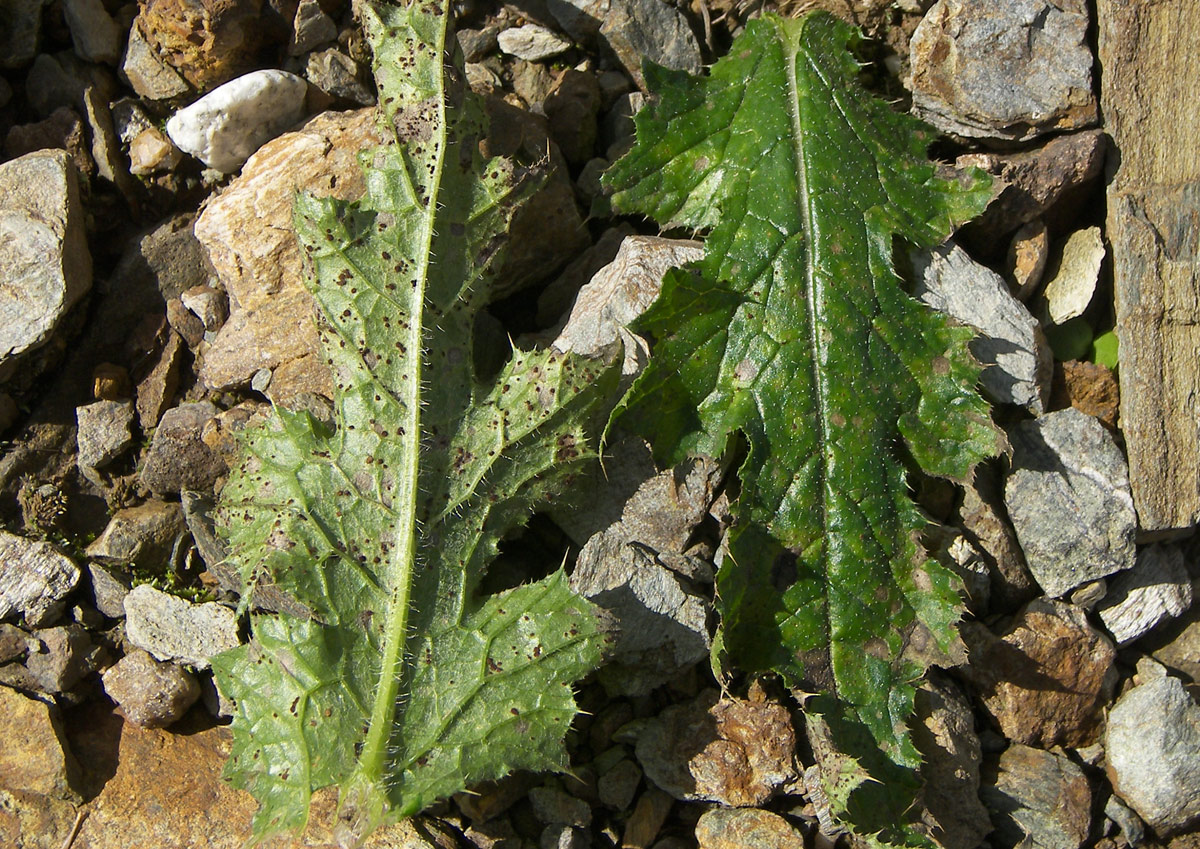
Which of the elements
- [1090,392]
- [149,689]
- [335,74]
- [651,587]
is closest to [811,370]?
[651,587]

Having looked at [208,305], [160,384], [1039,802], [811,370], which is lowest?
[1039,802]

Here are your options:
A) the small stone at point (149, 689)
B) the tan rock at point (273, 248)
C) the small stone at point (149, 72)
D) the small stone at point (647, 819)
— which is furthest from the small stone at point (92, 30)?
the small stone at point (647, 819)

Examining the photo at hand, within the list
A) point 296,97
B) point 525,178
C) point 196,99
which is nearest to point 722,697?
point 525,178

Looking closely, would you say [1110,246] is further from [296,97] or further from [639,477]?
[296,97]

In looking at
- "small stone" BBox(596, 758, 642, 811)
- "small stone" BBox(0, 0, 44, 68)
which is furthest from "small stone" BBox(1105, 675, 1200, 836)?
"small stone" BBox(0, 0, 44, 68)

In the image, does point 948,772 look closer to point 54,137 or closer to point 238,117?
point 238,117
